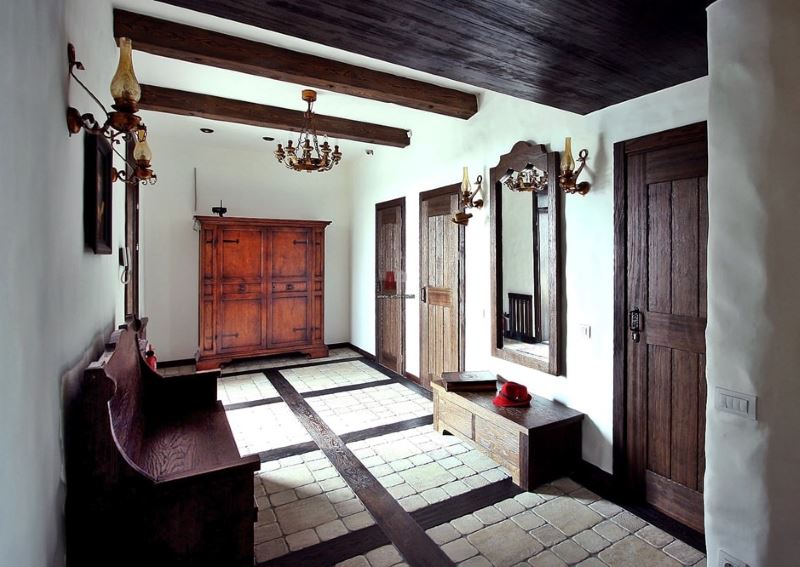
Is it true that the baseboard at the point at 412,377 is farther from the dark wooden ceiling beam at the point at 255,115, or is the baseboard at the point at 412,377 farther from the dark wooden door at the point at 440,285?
the dark wooden ceiling beam at the point at 255,115

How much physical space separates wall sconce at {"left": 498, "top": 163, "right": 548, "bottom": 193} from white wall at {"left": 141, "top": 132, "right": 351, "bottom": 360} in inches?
140

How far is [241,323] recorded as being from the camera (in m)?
5.64

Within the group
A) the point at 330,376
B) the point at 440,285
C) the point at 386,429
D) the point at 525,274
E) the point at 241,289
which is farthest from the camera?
the point at 241,289

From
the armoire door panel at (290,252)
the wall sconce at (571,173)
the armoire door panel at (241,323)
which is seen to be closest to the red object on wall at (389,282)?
the armoire door panel at (290,252)

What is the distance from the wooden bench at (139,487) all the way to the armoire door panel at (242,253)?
3.41m

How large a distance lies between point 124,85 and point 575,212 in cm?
256

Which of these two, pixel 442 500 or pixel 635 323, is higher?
pixel 635 323

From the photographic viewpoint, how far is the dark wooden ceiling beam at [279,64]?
2717mm

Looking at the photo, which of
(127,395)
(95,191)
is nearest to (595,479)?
(127,395)

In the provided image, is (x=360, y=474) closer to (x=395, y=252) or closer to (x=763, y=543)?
(x=763, y=543)

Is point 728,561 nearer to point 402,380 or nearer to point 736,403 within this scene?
point 736,403

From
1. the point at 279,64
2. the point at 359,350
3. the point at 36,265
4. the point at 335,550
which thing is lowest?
the point at 335,550

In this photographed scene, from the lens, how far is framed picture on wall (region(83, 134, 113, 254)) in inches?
72.7

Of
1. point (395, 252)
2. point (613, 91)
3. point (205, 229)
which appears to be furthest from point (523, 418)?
point (205, 229)
